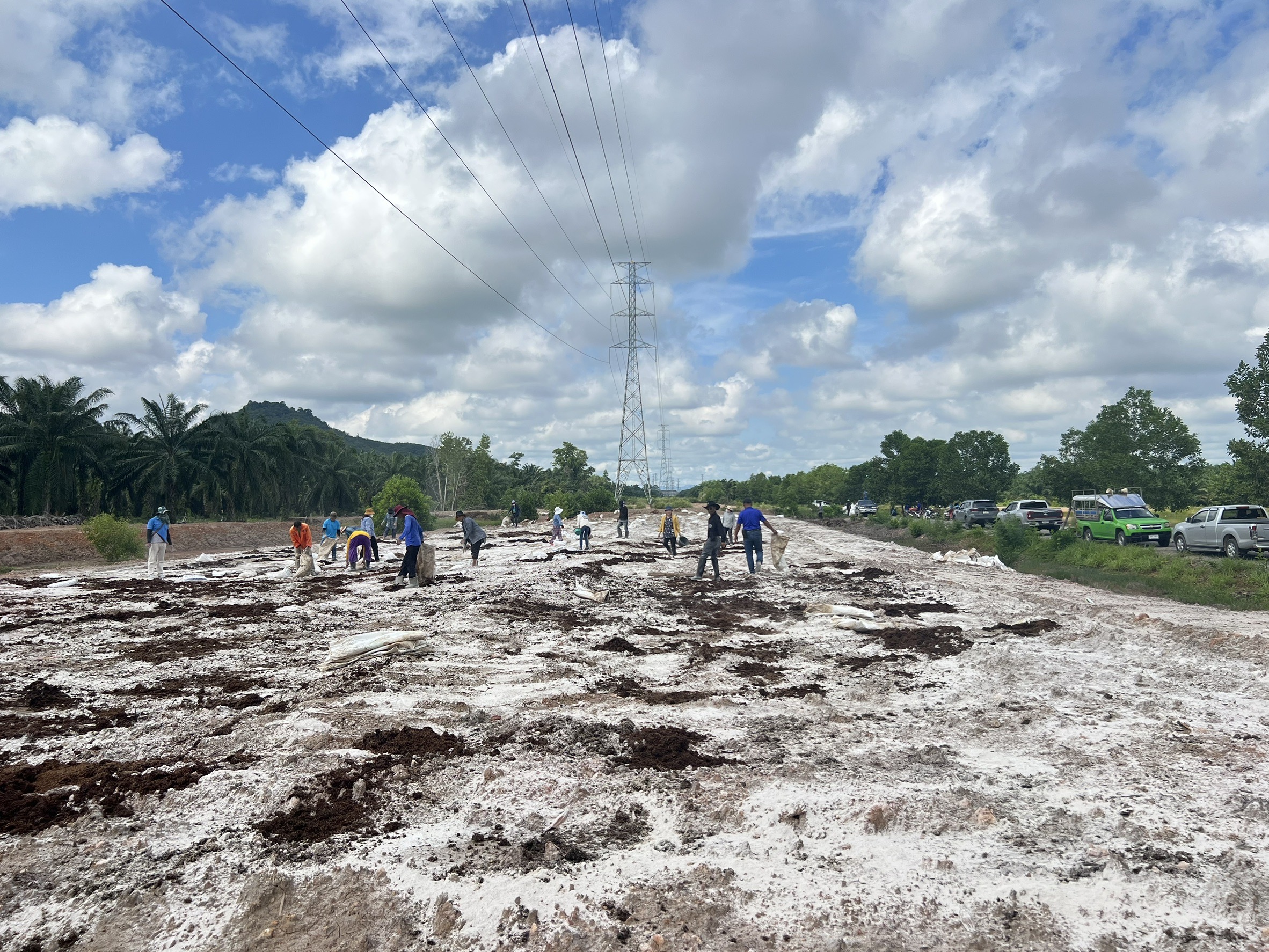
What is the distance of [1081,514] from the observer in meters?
30.3

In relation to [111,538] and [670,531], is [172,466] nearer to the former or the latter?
[111,538]

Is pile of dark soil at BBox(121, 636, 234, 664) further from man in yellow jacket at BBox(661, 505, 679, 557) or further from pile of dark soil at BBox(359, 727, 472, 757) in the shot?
man in yellow jacket at BBox(661, 505, 679, 557)

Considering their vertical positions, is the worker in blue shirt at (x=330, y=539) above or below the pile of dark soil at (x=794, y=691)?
above

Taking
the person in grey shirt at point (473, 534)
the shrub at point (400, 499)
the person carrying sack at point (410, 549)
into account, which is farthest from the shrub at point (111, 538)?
the person carrying sack at point (410, 549)

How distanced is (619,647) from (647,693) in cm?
240

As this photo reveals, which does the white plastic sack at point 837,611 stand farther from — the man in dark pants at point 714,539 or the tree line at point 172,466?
the tree line at point 172,466

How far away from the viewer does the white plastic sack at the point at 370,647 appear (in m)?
8.35

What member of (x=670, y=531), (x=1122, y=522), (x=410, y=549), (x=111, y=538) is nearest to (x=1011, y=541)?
(x=1122, y=522)

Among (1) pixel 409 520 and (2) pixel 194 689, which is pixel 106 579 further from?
(2) pixel 194 689

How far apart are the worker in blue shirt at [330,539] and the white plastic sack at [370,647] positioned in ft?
48.2

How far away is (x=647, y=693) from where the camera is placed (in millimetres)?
7496

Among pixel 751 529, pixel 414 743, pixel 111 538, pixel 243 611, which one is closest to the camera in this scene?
pixel 414 743

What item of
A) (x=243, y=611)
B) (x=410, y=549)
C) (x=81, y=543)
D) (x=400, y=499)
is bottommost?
(x=243, y=611)

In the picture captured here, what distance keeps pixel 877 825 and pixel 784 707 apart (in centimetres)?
260
